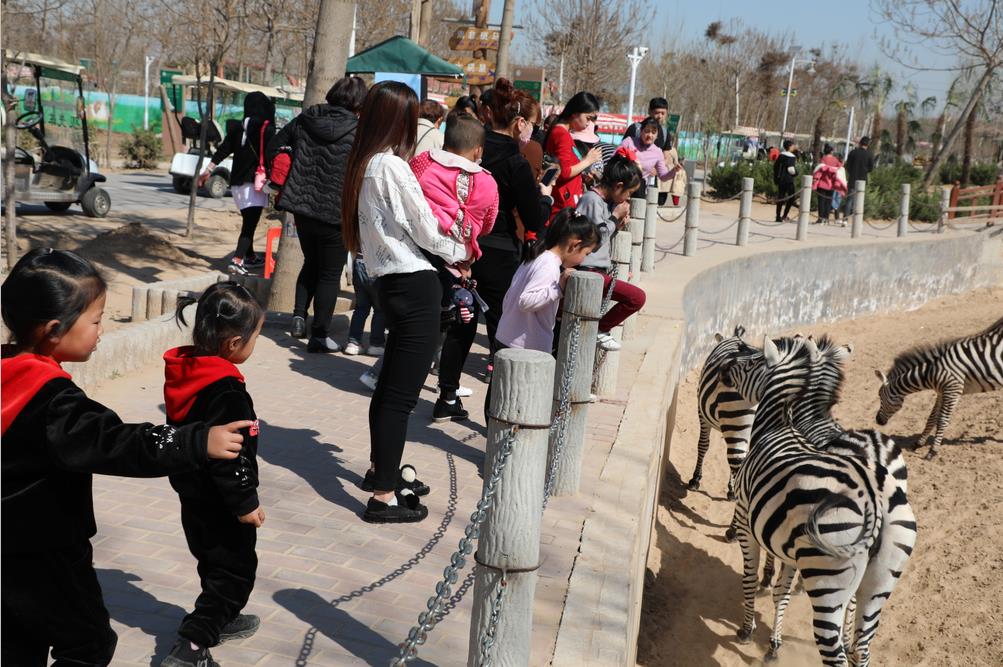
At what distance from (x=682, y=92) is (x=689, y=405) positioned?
135ft

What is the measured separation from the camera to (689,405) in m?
11.9

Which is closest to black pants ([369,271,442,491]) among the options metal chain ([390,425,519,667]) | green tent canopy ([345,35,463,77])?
metal chain ([390,425,519,667])

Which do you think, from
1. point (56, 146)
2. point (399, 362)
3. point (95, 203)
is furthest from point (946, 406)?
point (56, 146)

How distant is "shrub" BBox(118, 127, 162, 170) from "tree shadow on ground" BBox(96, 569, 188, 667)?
3045 centimetres

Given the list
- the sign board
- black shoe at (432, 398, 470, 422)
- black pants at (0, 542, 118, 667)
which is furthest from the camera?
the sign board

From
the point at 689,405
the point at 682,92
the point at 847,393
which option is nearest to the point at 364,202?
the point at 689,405

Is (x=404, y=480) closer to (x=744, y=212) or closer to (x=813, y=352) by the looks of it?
(x=813, y=352)

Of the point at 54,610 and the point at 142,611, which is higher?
the point at 54,610

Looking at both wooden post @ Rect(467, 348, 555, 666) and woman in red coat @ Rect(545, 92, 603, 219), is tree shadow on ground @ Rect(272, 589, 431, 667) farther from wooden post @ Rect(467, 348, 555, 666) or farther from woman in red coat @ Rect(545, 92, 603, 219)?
woman in red coat @ Rect(545, 92, 603, 219)

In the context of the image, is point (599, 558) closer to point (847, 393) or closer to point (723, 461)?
point (723, 461)

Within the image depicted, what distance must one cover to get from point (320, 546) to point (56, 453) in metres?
2.15

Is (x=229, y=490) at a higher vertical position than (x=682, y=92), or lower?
lower

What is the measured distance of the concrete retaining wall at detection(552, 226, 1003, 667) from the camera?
13.6 feet

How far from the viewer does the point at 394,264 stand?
4.77m
